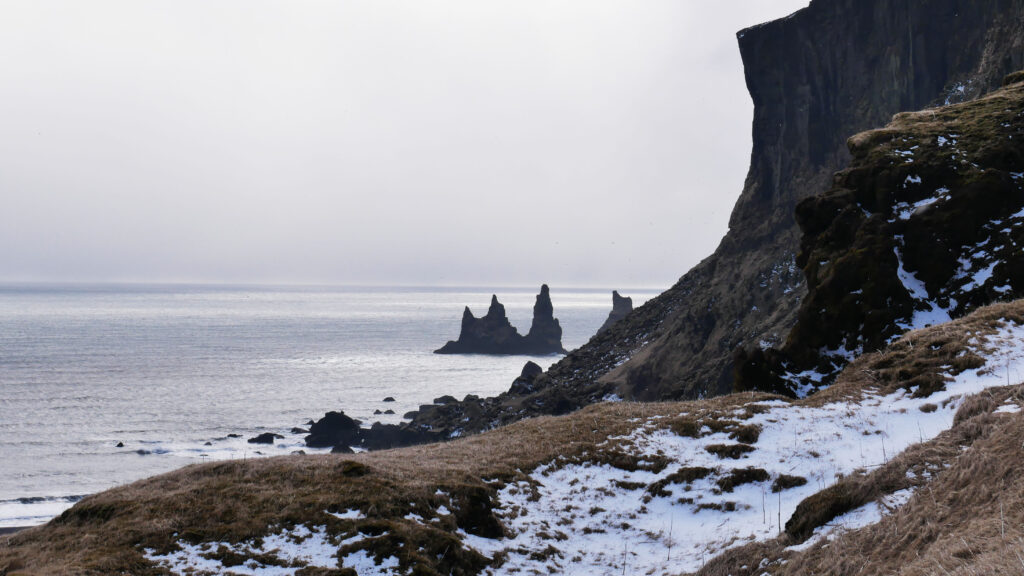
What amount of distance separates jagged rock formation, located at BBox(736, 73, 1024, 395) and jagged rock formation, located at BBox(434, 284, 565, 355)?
151 metres

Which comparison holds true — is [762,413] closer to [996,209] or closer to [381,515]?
[381,515]

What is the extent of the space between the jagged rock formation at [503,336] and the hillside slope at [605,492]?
529ft

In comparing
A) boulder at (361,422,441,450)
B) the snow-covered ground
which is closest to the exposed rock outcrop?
boulder at (361,422,441,450)

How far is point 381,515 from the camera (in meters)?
13.5

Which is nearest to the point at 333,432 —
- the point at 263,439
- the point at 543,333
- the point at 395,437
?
the point at 395,437

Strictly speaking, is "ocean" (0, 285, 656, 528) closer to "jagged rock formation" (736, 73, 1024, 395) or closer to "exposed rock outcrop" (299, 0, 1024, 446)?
"exposed rock outcrop" (299, 0, 1024, 446)

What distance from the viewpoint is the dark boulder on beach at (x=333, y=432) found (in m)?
73.7

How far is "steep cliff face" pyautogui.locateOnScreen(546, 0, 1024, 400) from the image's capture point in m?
62.7

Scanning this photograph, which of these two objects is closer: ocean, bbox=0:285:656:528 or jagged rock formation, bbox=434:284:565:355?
ocean, bbox=0:285:656:528

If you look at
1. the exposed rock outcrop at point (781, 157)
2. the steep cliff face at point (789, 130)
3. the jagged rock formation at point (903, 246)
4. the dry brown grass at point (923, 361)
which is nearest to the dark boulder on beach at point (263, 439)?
the exposed rock outcrop at point (781, 157)

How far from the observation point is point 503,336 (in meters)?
185

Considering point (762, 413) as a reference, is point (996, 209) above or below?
above

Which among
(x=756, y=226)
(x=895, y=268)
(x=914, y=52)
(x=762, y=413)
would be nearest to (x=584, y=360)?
(x=756, y=226)

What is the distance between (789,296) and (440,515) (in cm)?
5757
